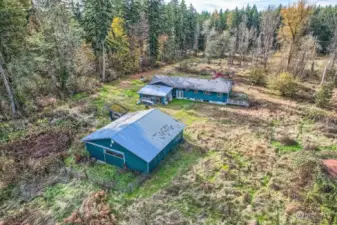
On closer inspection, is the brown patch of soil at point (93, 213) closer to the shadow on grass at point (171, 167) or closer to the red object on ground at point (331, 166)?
the shadow on grass at point (171, 167)

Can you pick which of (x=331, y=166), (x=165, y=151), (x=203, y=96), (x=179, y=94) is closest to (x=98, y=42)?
(x=179, y=94)

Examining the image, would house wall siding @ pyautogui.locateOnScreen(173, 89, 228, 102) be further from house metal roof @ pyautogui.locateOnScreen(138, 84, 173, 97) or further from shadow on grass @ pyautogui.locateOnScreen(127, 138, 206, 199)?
shadow on grass @ pyautogui.locateOnScreen(127, 138, 206, 199)

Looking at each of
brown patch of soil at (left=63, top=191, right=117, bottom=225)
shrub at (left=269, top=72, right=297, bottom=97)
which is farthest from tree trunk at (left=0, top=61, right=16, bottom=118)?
shrub at (left=269, top=72, right=297, bottom=97)

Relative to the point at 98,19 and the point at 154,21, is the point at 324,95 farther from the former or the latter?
the point at 98,19

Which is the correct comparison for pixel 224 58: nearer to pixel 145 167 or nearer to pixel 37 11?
pixel 37 11

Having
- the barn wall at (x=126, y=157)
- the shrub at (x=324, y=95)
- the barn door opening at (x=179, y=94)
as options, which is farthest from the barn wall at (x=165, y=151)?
the shrub at (x=324, y=95)

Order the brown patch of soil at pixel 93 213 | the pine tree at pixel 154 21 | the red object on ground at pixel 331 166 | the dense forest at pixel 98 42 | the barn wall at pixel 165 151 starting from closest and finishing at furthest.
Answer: the brown patch of soil at pixel 93 213 < the red object on ground at pixel 331 166 < the barn wall at pixel 165 151 < the dense forest at pixel 98 42 < the pine tree at pixel 154 21
